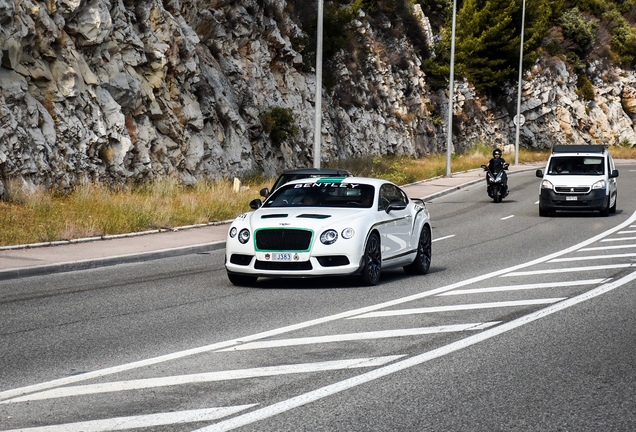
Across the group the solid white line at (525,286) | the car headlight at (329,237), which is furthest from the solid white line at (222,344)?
the car headlight at (329,237)

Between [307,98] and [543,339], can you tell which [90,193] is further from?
[307,98]

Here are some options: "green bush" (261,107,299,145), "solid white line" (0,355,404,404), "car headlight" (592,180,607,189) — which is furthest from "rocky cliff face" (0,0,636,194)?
"solid white line" (0,355,404,404)

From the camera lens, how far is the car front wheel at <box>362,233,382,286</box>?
1165 centimetres

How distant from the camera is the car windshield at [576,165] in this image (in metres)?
25.1

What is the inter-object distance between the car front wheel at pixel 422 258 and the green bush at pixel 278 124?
2200cm

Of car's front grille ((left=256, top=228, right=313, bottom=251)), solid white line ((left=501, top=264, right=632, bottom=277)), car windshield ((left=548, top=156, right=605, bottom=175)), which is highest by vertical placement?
car windshield ((left=548, top=156, right=605, bottom=175))

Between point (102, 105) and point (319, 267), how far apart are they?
15.5m

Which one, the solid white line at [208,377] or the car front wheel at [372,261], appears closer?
the solid white line at [208,377]

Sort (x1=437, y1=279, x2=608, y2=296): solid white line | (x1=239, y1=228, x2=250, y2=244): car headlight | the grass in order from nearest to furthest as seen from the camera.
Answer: (x1=437, y1=279, x2=608, y2=296): solid white line, (x1=239, y1=228, x2=250, y2=244): car headlight, the grass

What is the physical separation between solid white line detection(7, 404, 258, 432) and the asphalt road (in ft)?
0.06

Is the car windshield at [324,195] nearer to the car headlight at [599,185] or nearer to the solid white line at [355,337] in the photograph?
the solid white line at [355,337]

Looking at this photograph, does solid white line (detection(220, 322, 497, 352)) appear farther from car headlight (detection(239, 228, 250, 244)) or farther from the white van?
the white van

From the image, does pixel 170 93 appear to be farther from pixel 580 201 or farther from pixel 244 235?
pixel 244 235

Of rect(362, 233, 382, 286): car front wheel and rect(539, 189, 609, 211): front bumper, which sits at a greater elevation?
rect(362, 233, 382, 286): car front wheel
